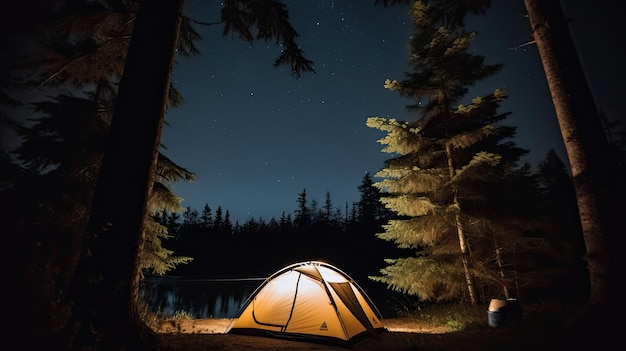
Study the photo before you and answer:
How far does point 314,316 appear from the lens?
688 centimetres

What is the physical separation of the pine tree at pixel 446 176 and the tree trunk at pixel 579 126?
376 centimetres

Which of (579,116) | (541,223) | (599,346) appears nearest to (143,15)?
(579,116)

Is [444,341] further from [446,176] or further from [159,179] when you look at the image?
[159,179]

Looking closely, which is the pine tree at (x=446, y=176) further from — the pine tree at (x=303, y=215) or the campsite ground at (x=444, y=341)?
the pine tree at (x=303, y=215)

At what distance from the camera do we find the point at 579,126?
541 cm

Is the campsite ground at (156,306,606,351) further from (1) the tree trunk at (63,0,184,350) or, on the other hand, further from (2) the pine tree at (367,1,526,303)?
(2) the pine tree at (367,1,526,303)

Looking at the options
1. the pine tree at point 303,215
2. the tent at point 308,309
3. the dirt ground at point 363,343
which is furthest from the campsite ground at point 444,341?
the pine tree at point 303,215

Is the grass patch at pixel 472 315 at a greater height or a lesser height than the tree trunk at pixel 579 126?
lesser

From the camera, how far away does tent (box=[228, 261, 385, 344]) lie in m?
6.69

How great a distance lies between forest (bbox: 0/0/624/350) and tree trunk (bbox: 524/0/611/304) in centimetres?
3

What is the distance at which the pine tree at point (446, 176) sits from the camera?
10359mm

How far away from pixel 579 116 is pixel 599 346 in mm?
3609

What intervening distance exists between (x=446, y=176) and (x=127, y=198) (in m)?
10.2

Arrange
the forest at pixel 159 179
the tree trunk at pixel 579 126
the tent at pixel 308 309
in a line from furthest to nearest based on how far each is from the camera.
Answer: the tent at pixel 308 309, the tree trunk at pixel 579 126, the forest at pixel 159 179
